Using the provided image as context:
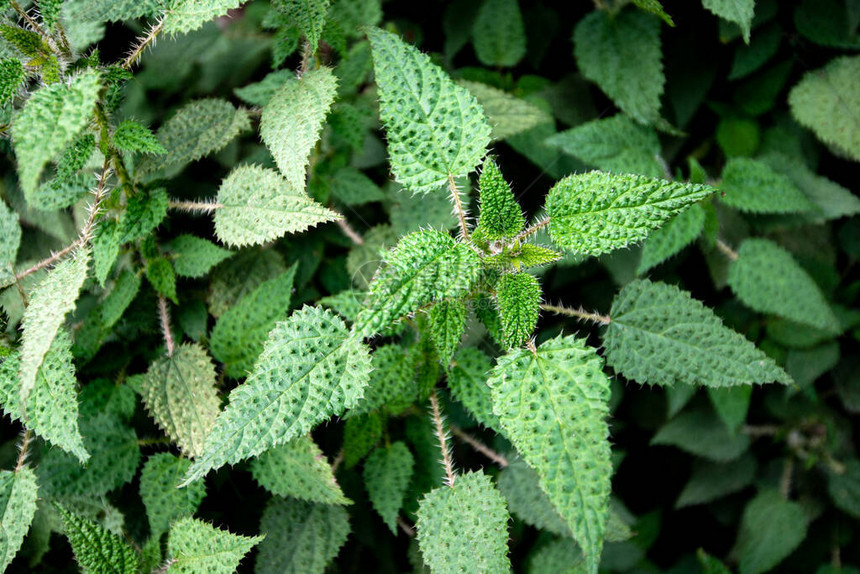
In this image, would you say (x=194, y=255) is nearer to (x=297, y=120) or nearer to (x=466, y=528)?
(x=297, y=120)

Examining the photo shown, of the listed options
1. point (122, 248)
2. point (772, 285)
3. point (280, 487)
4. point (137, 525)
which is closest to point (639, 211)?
Answer: point (772, 285)

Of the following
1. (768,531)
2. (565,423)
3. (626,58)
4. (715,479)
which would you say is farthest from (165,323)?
(768,531)

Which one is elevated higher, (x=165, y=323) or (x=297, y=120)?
(x=297, y=120)

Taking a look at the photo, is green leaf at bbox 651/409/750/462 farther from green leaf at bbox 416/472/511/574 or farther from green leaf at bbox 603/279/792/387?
green leaf at bbox 416/472/511/574

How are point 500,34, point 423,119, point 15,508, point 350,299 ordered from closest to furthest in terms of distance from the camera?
1. point 423,119
2. point 15,508
3. point 350,299
4. point 500,34

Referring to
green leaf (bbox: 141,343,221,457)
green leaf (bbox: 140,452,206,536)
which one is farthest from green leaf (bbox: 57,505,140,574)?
green leaf (bbox: 141,343,221,457)

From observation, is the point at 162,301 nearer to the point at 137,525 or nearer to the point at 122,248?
the point at 122,248

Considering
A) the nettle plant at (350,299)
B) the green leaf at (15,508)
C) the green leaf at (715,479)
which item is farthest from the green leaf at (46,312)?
the green leaf at (715,479)
